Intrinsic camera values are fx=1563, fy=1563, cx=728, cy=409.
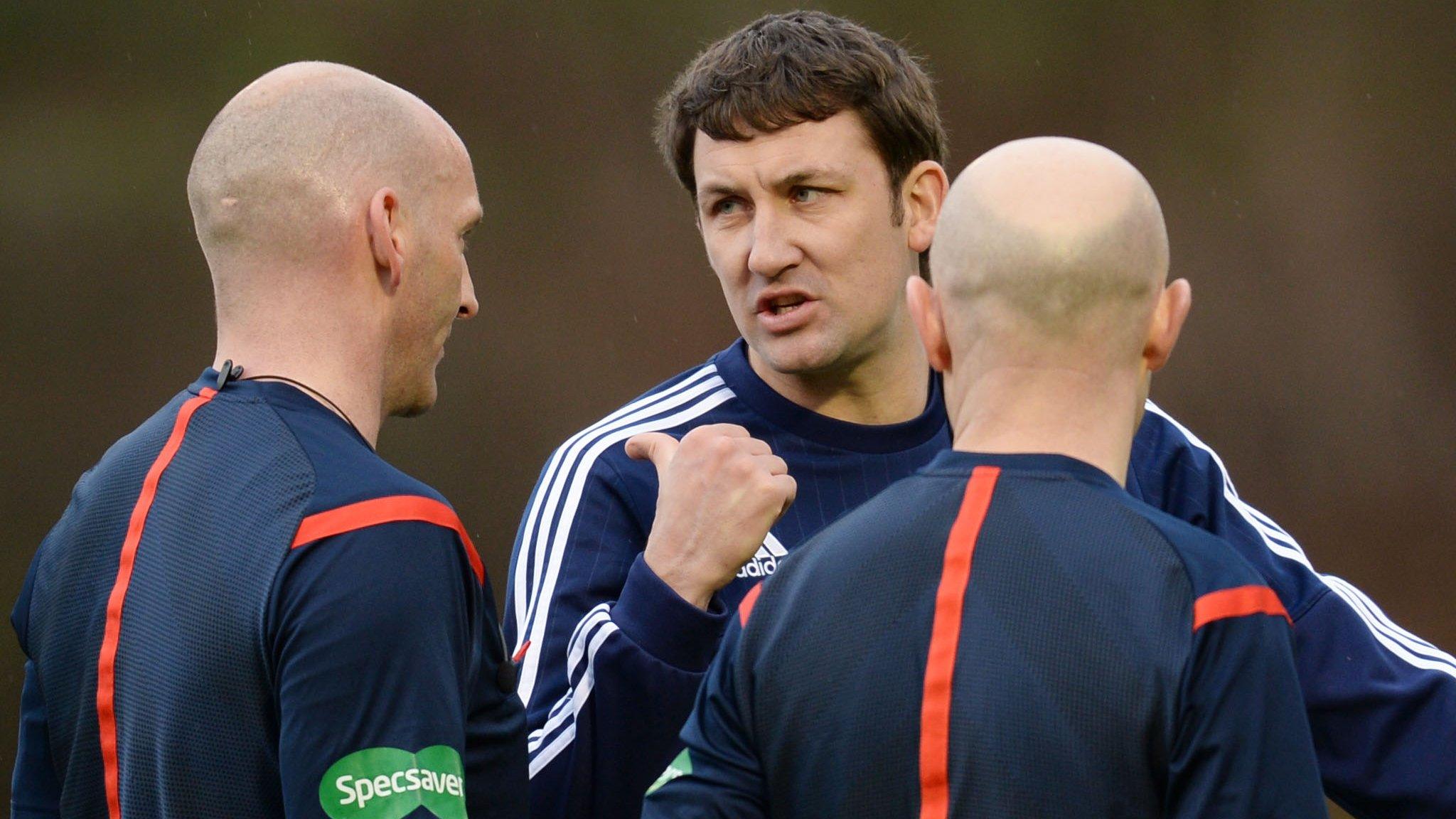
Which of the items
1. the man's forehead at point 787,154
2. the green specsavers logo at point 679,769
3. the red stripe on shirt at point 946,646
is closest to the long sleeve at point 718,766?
the green specsavers logo at point 679,769

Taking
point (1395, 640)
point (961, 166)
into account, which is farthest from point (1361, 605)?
point (961, 166)

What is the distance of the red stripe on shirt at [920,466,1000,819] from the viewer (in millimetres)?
1044

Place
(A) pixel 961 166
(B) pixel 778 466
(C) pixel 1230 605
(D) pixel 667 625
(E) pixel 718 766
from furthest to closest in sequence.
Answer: (A) pixel 961 166 → (B) pixel 778 466 → (D) pixel 667 625 → (E) pixel 718 766 → (C) pixel 1230 605

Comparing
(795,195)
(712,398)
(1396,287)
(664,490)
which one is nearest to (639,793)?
(664,490)

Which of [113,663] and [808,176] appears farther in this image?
[808,176]

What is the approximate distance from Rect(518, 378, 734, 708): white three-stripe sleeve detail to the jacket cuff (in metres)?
0.17

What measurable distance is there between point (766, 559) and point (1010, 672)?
0.69 m

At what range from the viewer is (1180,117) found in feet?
12.0

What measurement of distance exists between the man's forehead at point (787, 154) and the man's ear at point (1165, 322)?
2.44 feet

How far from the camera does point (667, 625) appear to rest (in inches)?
57.7

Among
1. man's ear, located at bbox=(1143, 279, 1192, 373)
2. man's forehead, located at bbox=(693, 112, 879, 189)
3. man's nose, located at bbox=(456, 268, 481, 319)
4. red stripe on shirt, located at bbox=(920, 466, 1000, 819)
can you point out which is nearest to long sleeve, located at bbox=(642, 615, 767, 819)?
red stripe on shirt, located at bbox=(920, 466, 1000, 819)

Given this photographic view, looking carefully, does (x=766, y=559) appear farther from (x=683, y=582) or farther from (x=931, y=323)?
(x=931, y=323)

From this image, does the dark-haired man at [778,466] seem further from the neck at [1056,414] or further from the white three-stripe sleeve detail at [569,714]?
the neck at [1056,414]

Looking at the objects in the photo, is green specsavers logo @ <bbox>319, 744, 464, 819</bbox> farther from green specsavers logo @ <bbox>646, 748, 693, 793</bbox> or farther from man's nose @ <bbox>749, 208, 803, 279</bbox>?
man's nose @ <bbox>749, 208, 803, 279</bbox>
